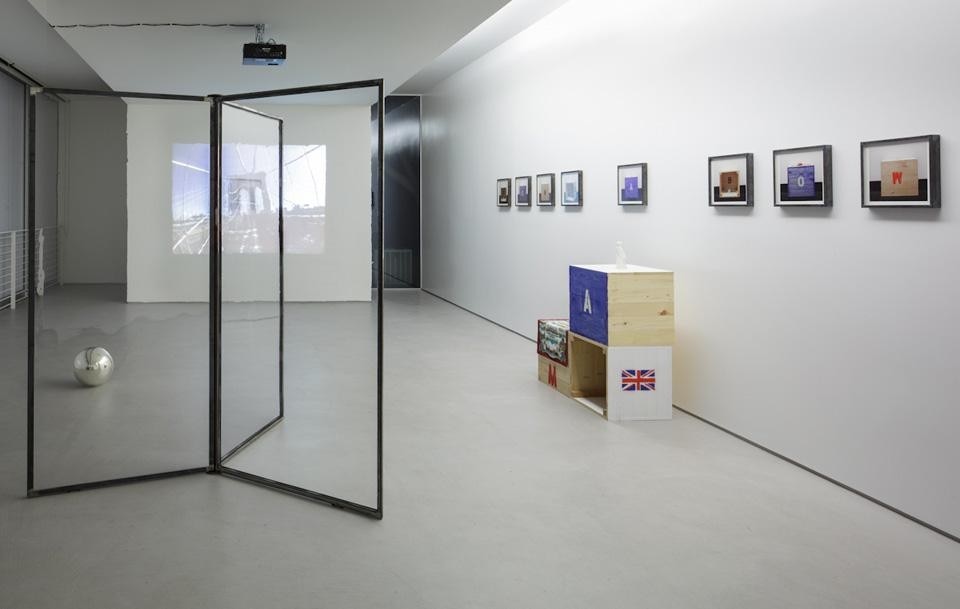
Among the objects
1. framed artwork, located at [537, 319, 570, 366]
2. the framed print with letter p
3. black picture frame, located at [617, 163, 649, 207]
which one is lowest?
framed artwork, located at [537, 319, 570, 366]

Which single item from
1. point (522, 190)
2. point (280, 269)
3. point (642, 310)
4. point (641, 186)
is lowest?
point (642, 310)

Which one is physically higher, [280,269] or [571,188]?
[571,188]

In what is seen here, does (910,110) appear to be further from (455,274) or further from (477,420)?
(455,274)

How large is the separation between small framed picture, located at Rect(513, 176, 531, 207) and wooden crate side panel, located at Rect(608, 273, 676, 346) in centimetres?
399

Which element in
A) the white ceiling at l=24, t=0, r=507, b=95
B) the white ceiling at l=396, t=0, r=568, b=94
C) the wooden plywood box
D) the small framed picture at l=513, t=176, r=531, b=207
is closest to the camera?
the wooden plywood box

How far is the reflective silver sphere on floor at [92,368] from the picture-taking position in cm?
670

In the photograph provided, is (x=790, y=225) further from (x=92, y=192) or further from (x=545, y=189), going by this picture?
(x=92, y=192)

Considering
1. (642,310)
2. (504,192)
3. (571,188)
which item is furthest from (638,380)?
(504,192)

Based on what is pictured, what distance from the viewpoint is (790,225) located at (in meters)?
4.85

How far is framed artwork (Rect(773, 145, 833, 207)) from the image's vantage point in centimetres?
449

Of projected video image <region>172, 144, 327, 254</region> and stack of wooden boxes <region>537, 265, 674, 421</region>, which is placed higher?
projected video image <region>172, 144, 327, 254</region>

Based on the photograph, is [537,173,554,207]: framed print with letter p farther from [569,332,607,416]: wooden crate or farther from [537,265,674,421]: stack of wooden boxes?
[537,265,674,421]: stack of wooden boxes

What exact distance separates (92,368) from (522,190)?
5.09m

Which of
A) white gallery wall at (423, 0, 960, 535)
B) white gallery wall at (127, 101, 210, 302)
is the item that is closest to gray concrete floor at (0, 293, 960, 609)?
white gallery wall at (423, 0, 960, 535)
